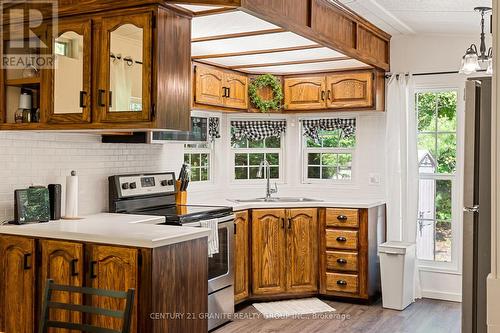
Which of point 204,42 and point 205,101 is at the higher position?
point 204,42

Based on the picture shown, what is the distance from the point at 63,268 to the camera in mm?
3410

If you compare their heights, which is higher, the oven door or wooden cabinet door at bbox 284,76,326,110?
wooden cabinet door at bbox 284,76,326,110

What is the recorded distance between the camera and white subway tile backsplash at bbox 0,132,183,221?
3752mm

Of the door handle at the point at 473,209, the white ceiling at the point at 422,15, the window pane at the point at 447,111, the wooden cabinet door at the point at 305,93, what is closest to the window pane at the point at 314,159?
the wooden cabinet door at the point at 305,93

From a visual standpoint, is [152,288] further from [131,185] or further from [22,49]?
[22,49]

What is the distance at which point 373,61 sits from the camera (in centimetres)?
508

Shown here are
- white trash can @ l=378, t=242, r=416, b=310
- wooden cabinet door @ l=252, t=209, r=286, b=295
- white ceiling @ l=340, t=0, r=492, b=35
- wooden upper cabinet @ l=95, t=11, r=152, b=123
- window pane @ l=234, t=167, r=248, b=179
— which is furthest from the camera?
window pane @ l=234, t=167, r=248, b=179

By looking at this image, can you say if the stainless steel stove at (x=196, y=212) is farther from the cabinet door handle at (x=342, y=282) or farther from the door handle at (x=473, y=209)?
the door handle at (x=473, y=209)

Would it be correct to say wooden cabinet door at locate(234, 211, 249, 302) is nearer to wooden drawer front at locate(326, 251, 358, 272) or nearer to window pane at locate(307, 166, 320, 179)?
wooden drawer front at locate(326, 251, 358, 272)

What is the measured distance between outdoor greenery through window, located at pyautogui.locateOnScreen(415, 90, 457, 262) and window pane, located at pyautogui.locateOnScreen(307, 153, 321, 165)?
3.55 ft

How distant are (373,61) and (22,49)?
2.98 meters

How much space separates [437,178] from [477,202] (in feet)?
9.71

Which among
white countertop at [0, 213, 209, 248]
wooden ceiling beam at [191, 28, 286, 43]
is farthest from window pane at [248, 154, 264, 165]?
white countertop at [0, 213, 209, 248]

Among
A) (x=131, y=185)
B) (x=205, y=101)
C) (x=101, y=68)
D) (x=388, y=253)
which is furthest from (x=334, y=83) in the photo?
(x=101, y=68)
